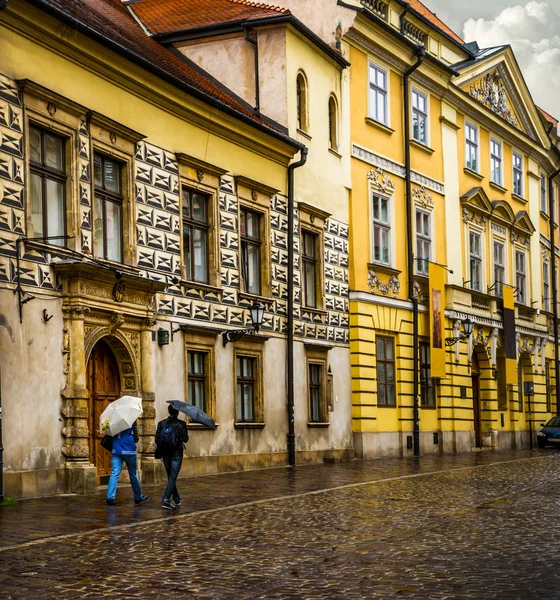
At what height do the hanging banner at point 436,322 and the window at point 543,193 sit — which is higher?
the window at point 543,193

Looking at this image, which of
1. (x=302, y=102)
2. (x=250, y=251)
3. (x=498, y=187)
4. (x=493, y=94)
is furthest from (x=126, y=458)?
(x=493, y=94)

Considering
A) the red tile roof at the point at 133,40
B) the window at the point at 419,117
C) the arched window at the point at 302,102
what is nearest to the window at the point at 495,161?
the window at the point at 419,117

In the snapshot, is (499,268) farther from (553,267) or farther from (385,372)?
(385,372)

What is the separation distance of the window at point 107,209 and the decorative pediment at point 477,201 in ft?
63.2

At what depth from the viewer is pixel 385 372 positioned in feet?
110

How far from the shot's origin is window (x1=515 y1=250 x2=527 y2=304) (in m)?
45.2

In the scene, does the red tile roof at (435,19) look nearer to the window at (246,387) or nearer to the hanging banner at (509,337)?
the hanging banner at (509,337)

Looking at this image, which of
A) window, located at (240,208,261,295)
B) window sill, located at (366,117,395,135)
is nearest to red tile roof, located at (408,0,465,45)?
window sill, located at (366,117,395,135)

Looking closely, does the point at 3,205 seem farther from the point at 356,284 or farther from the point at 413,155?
the point at 413,155

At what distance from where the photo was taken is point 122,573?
421 inches

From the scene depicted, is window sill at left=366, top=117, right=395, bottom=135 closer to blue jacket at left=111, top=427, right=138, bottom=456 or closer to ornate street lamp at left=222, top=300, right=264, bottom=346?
ornate street lamp at left=222, top=300, right=264, bottom=346

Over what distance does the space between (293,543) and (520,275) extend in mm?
34271

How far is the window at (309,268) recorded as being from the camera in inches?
1195

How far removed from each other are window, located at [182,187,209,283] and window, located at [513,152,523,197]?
22.3 meters
